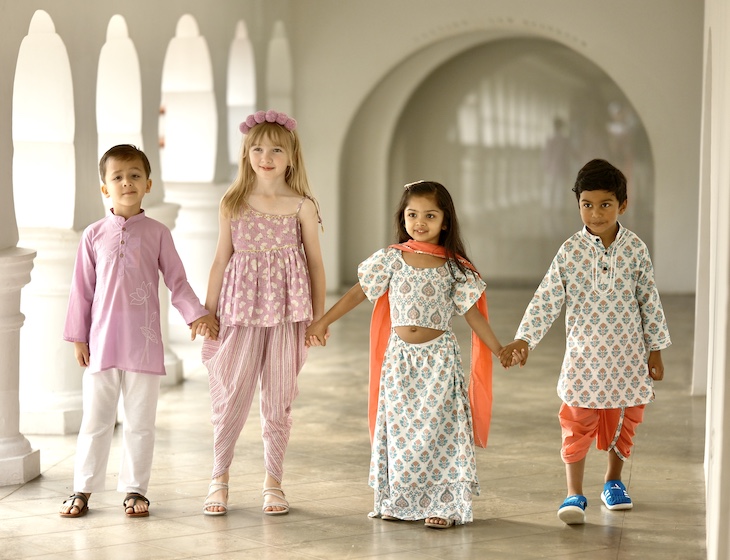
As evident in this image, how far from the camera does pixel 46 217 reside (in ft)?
23.0

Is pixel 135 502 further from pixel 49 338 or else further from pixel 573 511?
pixel 49 338

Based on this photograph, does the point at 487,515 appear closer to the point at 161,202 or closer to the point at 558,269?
the point at 558,269

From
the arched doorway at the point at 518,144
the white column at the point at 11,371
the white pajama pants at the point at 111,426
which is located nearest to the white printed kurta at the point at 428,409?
the white pajama pants at the point at 111,426

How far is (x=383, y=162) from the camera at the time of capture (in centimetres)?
1495

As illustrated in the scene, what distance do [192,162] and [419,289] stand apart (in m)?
6.11

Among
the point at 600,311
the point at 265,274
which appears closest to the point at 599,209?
the point at 600,311

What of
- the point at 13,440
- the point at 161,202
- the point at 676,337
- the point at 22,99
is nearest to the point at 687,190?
the point at 676,337

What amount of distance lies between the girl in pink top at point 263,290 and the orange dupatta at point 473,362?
285 mm

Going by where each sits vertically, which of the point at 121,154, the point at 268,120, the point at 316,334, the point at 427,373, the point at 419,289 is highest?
the point at 268,120

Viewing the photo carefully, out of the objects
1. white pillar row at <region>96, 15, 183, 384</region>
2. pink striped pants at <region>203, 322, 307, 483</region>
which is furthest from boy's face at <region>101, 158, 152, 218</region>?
white pillar row at <region>96, 15, 183, 384</region>

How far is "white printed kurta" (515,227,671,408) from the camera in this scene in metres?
4.85

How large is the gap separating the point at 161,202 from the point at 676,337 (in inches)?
192

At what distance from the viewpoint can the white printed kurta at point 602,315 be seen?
191 inches

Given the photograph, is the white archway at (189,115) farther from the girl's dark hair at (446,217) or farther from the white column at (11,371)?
the girl's dark hair at (446,217)
